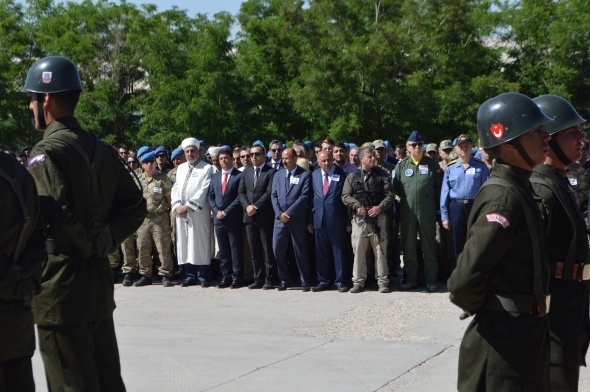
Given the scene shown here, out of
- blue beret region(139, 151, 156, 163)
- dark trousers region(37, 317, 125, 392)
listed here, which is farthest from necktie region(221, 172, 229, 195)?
dark trousers region(37, 317, 125, 392)

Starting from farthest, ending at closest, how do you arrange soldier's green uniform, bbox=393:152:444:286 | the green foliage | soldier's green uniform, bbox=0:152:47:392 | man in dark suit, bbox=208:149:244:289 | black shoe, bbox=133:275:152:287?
1. the green foliage
2. black shoe, bbox=133:275:152:287
3. man in dark suit, bbox=208:149:244:289
4. soldier's green uniform, bbox=393:152:444:286
5. soldier's green uniform, bbox=0:152:47:392

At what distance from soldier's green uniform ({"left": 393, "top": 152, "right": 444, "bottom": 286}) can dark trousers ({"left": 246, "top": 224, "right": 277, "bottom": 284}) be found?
6.46ft

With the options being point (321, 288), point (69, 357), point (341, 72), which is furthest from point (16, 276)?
point (341, 72)

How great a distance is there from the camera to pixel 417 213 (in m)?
12.1

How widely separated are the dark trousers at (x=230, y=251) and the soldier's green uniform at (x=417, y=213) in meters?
2.48

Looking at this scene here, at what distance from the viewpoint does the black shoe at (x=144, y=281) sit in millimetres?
13367

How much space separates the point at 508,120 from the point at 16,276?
2.43 metres

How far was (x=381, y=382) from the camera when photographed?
7.13 meters

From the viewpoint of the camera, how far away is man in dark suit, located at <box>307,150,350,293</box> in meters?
12.2

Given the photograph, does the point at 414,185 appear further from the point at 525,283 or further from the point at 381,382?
the point at 525,283

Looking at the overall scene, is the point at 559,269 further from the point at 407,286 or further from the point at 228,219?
the point at 228,219

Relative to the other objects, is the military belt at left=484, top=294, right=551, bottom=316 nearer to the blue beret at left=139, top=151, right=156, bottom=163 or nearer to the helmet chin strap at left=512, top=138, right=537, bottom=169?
the helmet chin strap at left=512, top=138, right=537, bottom=169

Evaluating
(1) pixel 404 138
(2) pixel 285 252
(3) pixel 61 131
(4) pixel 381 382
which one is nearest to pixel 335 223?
(2) pixel 285 252

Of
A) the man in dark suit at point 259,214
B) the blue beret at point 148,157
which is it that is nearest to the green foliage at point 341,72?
the blue beret at point 148,157
